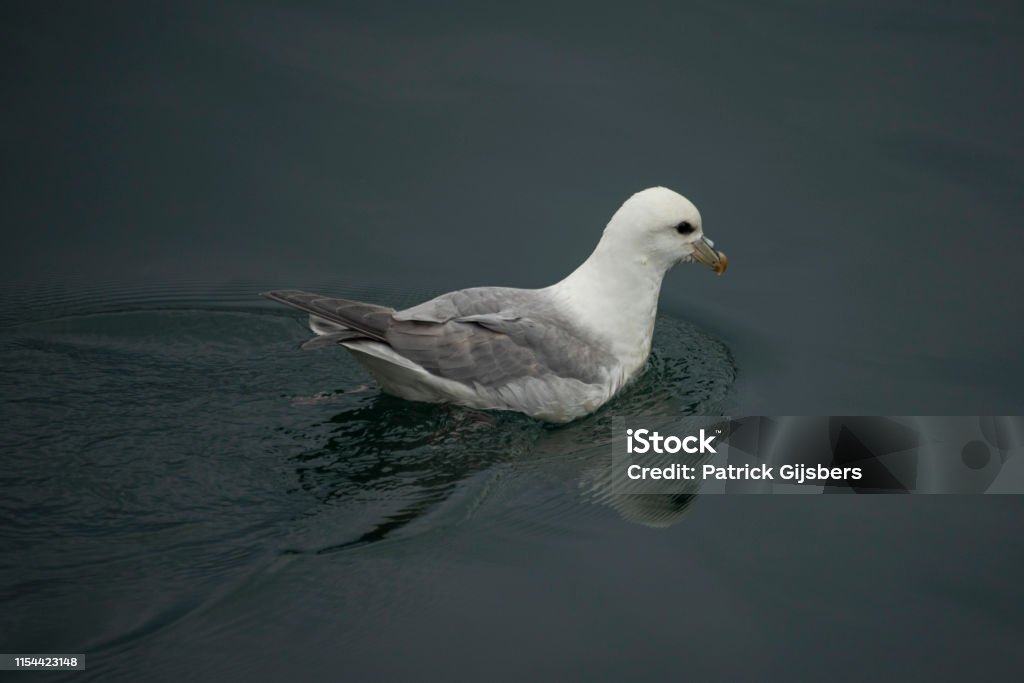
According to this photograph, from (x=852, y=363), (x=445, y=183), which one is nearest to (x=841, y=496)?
(x=852, y=363)

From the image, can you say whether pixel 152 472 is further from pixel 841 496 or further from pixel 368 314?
pixel 841 496

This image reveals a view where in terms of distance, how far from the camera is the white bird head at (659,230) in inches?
276

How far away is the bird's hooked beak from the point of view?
7230mm

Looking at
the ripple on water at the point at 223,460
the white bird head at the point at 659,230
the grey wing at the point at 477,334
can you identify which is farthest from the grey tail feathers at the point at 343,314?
the white bird head at the point at 659,230

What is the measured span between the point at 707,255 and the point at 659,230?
373 mm

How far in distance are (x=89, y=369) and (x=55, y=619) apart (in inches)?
85.6

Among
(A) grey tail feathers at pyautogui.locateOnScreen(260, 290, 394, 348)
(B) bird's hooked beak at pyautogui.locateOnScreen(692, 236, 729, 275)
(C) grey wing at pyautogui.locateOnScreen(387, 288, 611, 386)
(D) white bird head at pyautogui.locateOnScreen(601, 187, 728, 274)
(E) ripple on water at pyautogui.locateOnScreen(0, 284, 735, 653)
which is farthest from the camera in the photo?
(B) bird's hooked beak at pyautogui.locateOnScreen(692, 236, 729, 275)

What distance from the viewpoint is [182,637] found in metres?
4.88

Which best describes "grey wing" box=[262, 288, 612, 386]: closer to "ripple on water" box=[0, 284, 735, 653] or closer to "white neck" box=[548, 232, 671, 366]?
"white neck" box=[548, 232, 671, 366]

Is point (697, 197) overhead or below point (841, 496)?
overhead

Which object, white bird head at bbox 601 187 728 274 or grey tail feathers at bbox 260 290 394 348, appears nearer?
grey tail feathers at bbox 260 290 394 348

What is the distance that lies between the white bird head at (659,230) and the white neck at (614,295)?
0.03 meters

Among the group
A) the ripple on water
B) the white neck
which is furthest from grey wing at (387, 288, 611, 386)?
the ripple on water

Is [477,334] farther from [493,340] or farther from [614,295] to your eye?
[614,295]
